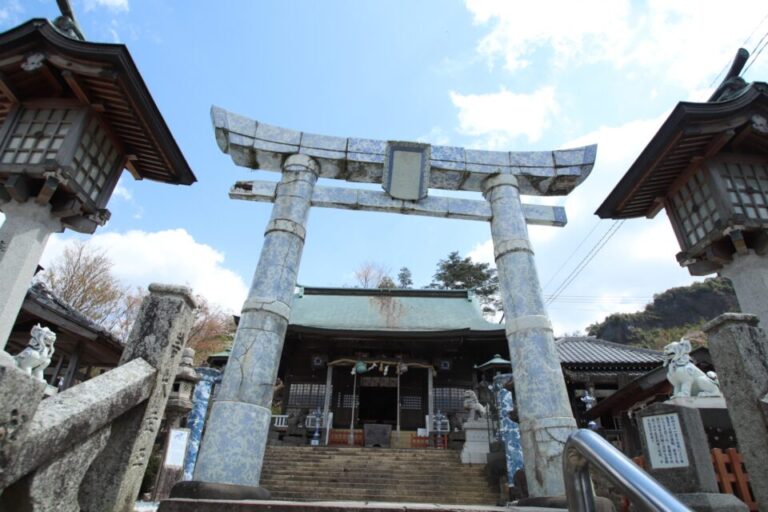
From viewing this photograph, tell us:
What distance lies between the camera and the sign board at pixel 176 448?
7562 mm

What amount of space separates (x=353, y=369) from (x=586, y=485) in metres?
15.3

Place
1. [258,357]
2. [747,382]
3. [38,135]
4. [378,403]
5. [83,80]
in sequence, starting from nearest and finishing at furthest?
[747,382] → [258,357] → [83,80] → [38,135] → [378,403]

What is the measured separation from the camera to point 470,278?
34.7m

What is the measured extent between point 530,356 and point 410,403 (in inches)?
503

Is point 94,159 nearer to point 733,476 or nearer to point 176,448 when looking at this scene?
point 176,448

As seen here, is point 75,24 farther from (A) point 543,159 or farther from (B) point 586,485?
(B) point 586,485

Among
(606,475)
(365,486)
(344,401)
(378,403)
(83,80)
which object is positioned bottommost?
(365,486)

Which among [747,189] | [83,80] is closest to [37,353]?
[83,80]

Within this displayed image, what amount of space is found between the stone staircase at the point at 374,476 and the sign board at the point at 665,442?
18.9 ft

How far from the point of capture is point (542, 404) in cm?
507

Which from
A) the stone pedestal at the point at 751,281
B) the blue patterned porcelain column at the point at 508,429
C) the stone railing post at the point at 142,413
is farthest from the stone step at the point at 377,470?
the stone railing post at the point at 142,413

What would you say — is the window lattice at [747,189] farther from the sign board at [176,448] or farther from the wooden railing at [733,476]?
the sign board at [176,448]

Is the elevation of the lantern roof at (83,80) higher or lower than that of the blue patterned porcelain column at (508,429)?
higher

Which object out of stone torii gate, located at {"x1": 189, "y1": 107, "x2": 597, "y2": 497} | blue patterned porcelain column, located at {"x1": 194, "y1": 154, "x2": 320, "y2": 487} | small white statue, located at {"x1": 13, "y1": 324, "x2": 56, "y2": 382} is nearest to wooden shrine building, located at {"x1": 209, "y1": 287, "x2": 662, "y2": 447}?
small white statue, located at {"x1": 13, "y1": 324, "x2": 56, "y2": 382}
